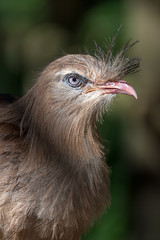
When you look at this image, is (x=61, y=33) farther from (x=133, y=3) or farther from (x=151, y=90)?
(x=151, y=90)

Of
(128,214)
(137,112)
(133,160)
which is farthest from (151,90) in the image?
(128,214)

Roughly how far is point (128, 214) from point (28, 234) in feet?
9.95

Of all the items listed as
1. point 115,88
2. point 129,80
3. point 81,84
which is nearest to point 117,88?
point 115,88

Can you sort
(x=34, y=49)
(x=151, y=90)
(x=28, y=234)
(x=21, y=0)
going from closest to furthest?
1. (x=28, y=234)
2. (x=151, y=90)
3. (x=21, y=0)
4. (x=34, y=49)

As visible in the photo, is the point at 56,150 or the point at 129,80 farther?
the point at 129,80

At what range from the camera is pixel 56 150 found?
2.73 metres

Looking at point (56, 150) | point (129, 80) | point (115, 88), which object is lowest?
point (56, 150)

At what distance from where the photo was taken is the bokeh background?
5359mm

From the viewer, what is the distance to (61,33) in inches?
248

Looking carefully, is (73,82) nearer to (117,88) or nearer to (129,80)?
(117,88)

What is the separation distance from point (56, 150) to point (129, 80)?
2.78 metres

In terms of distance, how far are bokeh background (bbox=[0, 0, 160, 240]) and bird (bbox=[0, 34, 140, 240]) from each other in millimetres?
2319

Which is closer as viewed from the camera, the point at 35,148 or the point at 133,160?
the point at 35,148

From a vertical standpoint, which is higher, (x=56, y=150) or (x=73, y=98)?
(x=73, y=98)
